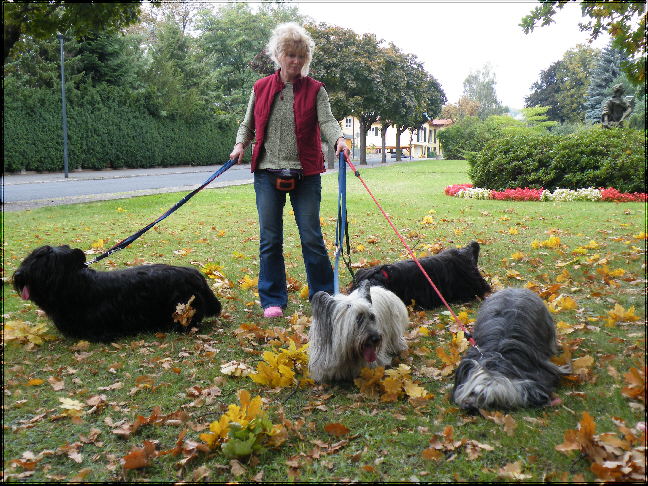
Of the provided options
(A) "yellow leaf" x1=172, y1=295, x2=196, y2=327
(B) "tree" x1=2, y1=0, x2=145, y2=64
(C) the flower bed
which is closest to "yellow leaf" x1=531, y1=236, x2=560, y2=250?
(A) "yellow leaf" x1=172, y1=295, x2=196, y2=327

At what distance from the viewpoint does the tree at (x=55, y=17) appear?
3699mm

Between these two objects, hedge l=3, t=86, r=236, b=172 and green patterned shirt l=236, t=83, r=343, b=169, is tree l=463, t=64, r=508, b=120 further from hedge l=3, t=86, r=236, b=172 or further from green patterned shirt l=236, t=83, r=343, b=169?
green patterned shirt l=236, t=83, r=343, b=169

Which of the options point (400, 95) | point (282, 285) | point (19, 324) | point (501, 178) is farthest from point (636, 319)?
point (400, 95)

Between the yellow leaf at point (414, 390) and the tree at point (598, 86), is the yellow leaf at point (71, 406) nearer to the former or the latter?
the yellow leaf at point (414, 390)

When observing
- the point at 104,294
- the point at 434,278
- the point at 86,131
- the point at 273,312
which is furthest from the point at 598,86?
the point at 104,294

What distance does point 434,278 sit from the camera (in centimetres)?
518

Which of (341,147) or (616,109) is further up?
(616,109)

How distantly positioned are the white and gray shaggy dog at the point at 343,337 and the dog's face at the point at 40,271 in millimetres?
2025

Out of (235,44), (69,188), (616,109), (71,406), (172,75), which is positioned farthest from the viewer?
(235,44)

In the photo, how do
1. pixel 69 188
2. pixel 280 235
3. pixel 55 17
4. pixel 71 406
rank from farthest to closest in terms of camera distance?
pixel 69 188, pixel 280 235, pixel 55 17, pixel 71 406

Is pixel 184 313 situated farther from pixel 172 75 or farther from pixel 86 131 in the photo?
pixel 172 75

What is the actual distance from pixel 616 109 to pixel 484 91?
8379 centimetres

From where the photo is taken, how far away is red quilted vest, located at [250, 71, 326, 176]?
4.70 m

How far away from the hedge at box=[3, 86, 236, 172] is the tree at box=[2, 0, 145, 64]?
1169cm
